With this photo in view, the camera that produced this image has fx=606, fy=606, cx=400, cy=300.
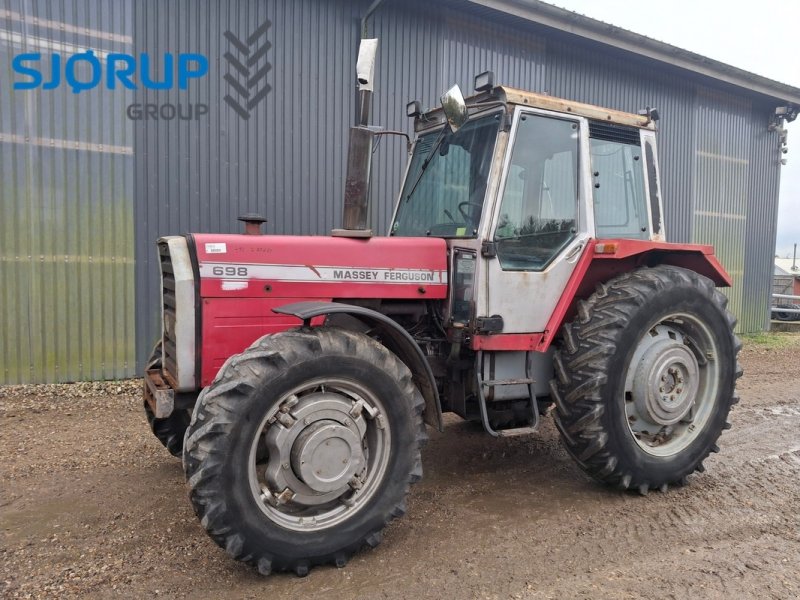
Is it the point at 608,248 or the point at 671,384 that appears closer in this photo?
the point at 608,248

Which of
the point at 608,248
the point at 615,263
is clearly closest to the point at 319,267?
the point at 608,248

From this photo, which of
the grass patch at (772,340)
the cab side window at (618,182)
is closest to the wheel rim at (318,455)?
the cab side window at (618,182)

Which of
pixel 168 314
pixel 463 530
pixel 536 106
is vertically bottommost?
pixel 463 530

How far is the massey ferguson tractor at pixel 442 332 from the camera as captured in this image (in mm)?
2941

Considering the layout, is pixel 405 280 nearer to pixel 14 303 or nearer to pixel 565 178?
pixel 565 178

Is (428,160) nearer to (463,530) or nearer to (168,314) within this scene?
(168,314)

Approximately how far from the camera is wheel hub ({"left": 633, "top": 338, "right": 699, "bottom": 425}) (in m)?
3.96

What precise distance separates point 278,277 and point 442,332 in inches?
45.4

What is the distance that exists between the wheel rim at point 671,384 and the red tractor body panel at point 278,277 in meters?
1.55

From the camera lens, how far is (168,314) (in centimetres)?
361

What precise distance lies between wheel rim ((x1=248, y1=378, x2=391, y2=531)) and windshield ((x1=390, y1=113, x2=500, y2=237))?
4.43 feet

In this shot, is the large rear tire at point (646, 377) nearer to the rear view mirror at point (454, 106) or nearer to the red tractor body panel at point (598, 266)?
the red tractor body panel at point (598, 266)

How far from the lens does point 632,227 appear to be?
4.34 meters

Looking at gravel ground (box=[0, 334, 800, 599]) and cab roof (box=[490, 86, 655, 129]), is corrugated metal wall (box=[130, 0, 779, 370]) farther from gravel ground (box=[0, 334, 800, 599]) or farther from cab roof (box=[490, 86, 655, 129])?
cab roof (box=[490, 86, 655, 129])
